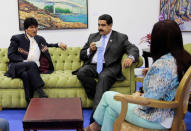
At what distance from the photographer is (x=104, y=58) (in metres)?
3.47

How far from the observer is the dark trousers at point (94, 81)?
3.06 m

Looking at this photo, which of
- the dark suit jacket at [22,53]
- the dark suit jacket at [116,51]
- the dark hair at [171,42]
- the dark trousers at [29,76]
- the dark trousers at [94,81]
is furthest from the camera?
the dark suit jacket at [22,53]

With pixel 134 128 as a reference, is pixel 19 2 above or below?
above

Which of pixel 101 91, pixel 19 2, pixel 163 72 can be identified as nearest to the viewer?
pixel 163 72

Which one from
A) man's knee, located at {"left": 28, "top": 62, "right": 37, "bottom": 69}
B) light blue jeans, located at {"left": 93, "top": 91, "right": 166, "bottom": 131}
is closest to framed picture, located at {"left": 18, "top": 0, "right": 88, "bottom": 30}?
man's knee, located at {"left": 28, "top": 62, "right": 37, "bottom": 69}

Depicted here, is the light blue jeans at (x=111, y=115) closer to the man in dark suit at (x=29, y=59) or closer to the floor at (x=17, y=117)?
the floor at (x=17, y=117)

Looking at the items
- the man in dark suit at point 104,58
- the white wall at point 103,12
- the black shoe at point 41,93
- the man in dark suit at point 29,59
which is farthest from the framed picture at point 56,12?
the black shoe at point 41,93

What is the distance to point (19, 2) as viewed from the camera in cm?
496

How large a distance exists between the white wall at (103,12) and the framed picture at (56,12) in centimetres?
12

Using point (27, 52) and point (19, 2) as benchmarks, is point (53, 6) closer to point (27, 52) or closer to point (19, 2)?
point (19, 2)

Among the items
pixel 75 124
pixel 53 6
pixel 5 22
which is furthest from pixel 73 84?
pixel 5 22

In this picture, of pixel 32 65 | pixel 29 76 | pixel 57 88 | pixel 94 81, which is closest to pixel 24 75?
pixel 29 76

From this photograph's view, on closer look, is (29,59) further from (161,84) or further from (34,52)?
(161,84)

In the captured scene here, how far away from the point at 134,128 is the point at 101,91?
136cm
